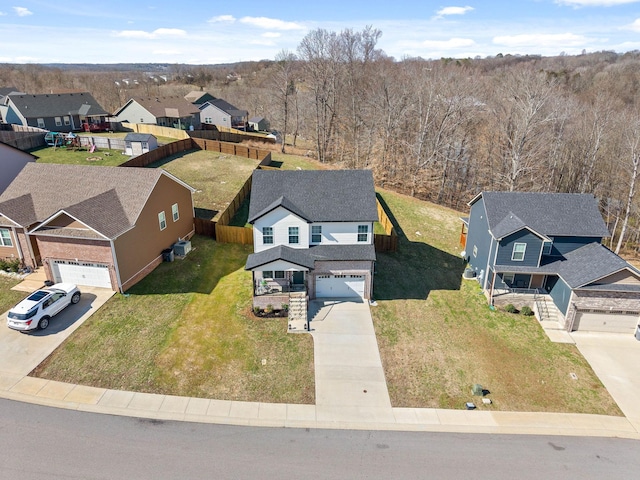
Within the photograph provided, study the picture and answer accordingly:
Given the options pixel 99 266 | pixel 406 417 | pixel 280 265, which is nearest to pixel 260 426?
pixel 406 417

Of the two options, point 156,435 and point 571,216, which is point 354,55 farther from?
point 156,435

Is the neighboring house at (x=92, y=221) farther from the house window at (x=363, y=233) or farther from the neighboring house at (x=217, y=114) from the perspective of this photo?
the neighboring house at (x=217, y=114)

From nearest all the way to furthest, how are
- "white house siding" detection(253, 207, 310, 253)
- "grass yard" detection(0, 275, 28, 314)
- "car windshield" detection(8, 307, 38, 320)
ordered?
"car windshield" detection(8, 307, 38, 320) → "grass yard" detection(0, 275, 28, 314) → "white house siding" detection(253, 207, 310, 253)

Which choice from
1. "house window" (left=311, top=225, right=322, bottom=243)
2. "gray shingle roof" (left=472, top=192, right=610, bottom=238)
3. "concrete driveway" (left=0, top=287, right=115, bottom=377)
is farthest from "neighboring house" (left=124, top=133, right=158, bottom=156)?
"gray shingle roof" (left=472, top=192, right=610, bottom=238)

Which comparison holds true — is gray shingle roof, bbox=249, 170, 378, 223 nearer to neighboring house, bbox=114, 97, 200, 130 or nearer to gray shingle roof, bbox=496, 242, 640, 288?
gray shingle roof, bbox=496, 242, 640, 288

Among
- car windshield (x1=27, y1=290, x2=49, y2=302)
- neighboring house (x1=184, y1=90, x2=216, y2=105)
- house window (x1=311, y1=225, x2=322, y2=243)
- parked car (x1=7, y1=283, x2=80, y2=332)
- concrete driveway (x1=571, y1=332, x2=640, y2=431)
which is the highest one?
neighboring house (x1=184, y1=90, x2=216, y2=105)

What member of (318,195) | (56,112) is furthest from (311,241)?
(56,112)

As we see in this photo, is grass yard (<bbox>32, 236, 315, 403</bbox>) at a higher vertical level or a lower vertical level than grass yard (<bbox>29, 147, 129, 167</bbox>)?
lower
